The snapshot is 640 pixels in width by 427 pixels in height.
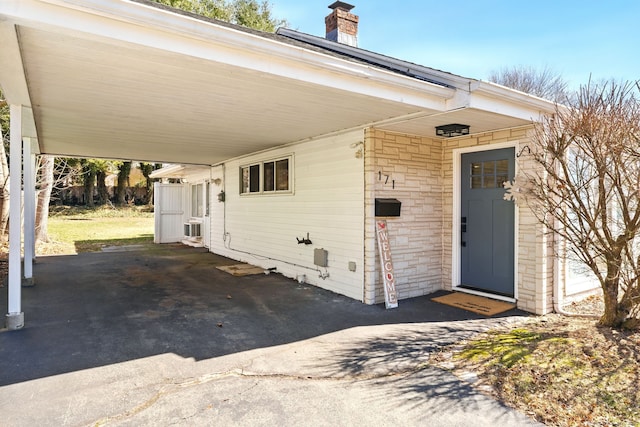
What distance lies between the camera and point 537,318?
4.57 metres

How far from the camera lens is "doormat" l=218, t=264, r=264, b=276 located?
7.55 meters

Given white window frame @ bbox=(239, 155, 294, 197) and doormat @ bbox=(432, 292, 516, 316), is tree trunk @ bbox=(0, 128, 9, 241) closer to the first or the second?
white window frame @ bbox=(239, 155, 294, 197)

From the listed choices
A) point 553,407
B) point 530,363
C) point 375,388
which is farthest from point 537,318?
point 375,388

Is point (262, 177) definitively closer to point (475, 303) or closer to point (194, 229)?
point (475, 303)

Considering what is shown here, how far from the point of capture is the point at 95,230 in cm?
1712

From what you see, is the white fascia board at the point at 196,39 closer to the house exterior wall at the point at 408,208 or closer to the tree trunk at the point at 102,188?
the house exterior wall at the point at 408,208

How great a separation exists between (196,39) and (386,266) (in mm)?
3723

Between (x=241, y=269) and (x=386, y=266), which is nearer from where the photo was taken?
(x=386, y=266)

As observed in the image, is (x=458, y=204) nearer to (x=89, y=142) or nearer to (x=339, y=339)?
(x=339, y=339)

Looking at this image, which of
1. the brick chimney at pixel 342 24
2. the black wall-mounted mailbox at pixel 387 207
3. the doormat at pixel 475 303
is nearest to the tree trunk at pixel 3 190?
the brick chimney at pixel 342 24

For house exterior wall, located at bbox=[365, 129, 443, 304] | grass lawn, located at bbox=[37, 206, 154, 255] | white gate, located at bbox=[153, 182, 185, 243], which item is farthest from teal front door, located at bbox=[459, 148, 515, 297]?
white gate, located at bbox=[153, 182, 185, 243]

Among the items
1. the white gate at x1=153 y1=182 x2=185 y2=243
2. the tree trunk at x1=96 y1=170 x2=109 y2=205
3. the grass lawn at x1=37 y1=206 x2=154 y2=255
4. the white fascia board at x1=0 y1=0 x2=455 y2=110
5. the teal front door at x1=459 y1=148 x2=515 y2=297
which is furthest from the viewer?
the tree trunk at x1=96 y1=170 x2=109 y2=205

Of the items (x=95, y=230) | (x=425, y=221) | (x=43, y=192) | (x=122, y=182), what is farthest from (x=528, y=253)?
(x=122, y=182)

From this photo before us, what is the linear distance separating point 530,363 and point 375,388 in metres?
1.40
